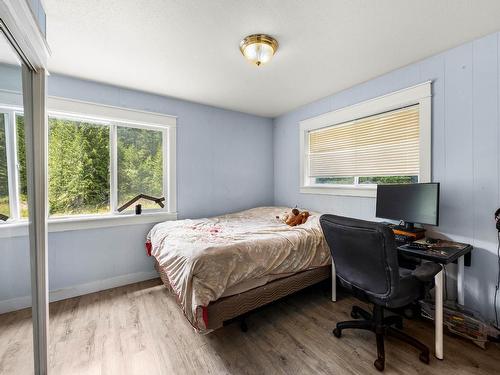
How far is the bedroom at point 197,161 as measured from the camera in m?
1.45

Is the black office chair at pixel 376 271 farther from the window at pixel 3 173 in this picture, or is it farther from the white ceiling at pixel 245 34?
the window at pixel 3 173

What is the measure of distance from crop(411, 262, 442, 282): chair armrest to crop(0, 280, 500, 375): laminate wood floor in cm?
63

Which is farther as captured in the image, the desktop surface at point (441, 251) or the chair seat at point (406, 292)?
the desktop surface at point (441, 251)

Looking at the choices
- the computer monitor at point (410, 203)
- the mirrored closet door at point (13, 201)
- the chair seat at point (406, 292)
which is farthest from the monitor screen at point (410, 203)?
the mirrored closet door at point (13, 201)

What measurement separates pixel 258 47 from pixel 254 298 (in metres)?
2.06

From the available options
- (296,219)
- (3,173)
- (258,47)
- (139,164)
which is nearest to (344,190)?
(296,219)

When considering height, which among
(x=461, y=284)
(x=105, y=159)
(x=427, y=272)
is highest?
(x=105, y=159)

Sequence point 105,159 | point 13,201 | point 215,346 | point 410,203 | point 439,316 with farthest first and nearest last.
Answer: point 105,159
point 410,203
point 215,346
point 439,316
point 13,201

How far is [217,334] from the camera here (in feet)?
6.22

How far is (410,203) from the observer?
2.13m

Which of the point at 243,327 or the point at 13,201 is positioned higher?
the point at 13,201

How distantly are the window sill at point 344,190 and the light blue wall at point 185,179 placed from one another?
0.93m

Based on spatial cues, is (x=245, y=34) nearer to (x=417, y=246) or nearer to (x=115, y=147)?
(x=115, y=147)

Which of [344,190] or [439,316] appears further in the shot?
[344,190]
